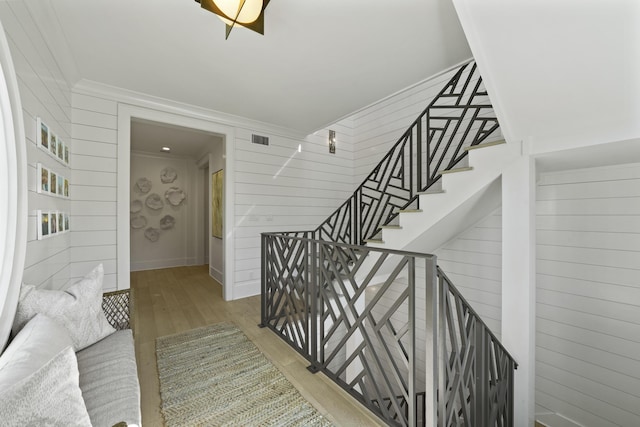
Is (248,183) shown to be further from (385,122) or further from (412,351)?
(412,351)

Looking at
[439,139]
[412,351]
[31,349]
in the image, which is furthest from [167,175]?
[412,351]

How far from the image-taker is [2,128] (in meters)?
1.19

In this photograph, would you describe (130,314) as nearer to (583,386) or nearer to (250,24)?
(250,24)

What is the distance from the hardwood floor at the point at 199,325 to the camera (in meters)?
1.67

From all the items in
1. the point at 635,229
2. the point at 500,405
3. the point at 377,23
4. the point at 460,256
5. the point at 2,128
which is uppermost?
the point at 377,23

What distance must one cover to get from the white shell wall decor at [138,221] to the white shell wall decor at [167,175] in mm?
916

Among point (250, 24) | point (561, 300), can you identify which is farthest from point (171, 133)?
point (561, 300)

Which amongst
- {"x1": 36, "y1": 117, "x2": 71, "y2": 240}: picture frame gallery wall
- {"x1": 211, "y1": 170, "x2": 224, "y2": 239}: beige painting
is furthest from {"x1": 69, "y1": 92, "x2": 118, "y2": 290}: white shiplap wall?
{"x1": 211, "y1": 170, "x2": 224, "y2": 239}: beige painting

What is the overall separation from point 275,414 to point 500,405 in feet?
5.98

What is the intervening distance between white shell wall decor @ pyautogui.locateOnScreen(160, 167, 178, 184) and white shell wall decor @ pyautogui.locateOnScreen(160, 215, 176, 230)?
83 cm

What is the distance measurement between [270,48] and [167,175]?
15.7 ft

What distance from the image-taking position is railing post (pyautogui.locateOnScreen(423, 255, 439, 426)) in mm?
1286

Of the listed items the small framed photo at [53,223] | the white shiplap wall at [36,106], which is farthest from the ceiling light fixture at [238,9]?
the small framed photo at [53,223]

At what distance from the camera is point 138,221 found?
5605 mm
